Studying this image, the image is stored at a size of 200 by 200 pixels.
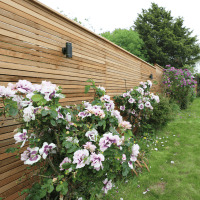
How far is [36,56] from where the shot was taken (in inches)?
70.9

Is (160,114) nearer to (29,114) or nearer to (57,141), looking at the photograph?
(57,141)

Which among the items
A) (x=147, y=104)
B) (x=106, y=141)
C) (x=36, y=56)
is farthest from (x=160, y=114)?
(x=36, y=56)

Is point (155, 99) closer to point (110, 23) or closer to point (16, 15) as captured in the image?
point (16, 15)

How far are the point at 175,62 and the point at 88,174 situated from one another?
50.1ft

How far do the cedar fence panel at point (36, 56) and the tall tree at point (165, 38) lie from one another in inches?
453

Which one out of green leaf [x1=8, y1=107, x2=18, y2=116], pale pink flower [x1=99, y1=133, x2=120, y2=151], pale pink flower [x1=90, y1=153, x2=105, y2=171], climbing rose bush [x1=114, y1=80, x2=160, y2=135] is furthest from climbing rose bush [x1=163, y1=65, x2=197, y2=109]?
green leaf [x1=8, y1=107, x2=18, y2=116]

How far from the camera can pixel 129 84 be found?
4664 millimetres

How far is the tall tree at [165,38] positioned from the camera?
12.7m

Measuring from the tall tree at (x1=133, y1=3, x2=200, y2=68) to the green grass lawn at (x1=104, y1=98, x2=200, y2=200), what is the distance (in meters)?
10.5

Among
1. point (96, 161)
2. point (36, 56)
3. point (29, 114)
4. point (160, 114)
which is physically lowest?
point (160, 114)

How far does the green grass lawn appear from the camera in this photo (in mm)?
2131

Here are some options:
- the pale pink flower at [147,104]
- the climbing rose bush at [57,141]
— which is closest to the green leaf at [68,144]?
the climbing rose bush at [57,141]

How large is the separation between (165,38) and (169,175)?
13102 millimetres

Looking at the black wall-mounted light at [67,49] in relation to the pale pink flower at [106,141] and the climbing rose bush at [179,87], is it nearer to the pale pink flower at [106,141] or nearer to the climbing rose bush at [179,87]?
the pale pink flower at [106,141]
